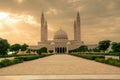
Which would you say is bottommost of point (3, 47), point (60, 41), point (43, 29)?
point (3, 47)

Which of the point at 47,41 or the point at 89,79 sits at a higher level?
the point at 47,41

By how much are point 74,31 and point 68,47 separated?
675cm

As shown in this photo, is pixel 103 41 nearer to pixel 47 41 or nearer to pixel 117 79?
pixel 47 41

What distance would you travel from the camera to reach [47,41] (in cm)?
9744

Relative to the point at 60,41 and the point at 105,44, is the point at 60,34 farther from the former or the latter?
A: the point at 105,44

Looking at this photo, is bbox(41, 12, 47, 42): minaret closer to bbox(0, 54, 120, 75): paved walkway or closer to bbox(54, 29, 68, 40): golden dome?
bbox(54, 29, 68, 40): golden dome

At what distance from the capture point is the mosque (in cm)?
8950

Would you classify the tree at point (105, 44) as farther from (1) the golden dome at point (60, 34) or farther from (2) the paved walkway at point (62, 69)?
(2) the paved walkway at point (62, 69)

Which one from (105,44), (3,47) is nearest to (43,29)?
(105,44)

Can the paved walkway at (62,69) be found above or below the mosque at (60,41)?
below

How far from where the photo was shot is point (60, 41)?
90.4 metres

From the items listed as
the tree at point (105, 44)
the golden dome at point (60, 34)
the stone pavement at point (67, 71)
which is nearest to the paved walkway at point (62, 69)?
the stone pavement at point (67, 71)

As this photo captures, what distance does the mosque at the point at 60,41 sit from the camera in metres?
89.5

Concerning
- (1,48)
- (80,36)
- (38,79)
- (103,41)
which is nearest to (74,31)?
(80,36)
